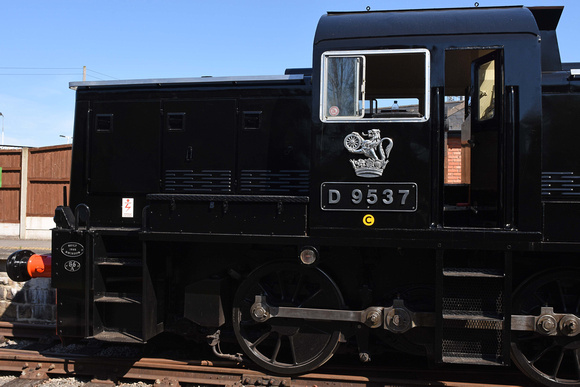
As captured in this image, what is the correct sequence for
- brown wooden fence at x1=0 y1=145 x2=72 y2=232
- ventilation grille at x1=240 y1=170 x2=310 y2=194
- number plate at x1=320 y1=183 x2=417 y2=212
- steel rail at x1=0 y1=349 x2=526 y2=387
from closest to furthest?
number plate at x1=320 y1=183 x2=417 y2=212, steel rail at x1=0 y1=349 x2=526 y2=387, ventilation grille at x1=240 y1=170 x2=310 y2=194, brown wooden fence at x1=0 y1=145 x2=72 y2=232

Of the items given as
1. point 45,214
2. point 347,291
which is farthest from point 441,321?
point 45,214

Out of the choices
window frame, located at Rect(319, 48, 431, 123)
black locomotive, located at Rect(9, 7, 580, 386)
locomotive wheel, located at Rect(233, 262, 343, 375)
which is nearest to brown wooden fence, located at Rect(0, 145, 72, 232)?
black locomotive, located at Rect(9, 7, 580, 386)

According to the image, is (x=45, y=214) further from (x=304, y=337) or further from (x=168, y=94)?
(x=304, y=337)

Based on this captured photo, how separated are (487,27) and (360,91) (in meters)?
1.24

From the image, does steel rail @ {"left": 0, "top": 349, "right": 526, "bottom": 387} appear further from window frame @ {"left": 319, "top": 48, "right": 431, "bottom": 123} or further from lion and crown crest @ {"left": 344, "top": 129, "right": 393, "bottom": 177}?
window frame @ {"left": 319, "top": 48, "right": 431, "bottom": 123}

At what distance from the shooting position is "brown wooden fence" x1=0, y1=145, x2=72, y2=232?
46.3ft

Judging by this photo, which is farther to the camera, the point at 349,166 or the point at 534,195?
the point at 349,166

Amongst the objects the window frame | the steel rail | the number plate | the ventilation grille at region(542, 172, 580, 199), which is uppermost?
the window frame

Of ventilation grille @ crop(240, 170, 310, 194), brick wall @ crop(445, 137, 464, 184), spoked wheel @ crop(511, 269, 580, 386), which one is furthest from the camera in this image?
brick wall @ crop(445, 137, 464, 184)

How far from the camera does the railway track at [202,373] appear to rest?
4.54m

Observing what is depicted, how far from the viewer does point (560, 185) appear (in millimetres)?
4141

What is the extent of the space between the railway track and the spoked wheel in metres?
0.33

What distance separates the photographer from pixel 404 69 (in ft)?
15.1

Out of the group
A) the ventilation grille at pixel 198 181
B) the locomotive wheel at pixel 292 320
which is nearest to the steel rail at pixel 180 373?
the locomotive wheel at pixel 292 320
